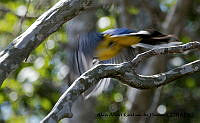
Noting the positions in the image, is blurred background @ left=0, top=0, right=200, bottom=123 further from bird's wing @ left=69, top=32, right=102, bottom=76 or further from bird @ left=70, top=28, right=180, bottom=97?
bird's wing @ left=69, top=32, right=102, bottom=76

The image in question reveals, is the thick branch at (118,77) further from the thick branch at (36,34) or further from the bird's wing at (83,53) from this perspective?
the bird's wing at (83,53)

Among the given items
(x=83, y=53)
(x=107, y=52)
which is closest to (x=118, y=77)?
(x=83, y=53)

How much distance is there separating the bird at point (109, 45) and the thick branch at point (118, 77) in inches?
41.2

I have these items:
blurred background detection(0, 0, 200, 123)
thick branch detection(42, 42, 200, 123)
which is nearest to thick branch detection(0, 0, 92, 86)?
thick branch detection(42, 42, 200, 123)

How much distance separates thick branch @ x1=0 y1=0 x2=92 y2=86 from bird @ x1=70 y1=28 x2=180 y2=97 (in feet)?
3.89

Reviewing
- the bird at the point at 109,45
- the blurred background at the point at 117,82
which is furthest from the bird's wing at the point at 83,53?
the blurred background at the point at 117,82

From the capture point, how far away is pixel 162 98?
687 centimetres

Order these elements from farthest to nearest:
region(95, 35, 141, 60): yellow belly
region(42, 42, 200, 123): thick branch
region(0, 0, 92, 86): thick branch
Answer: region(95, 35, 141, 60): yellow belly < region(0, 0, 92, 86): thick branch < region(42, 42, 200, 123): thick branch

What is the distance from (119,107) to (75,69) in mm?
2437

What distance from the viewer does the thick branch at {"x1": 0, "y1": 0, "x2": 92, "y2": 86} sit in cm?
274

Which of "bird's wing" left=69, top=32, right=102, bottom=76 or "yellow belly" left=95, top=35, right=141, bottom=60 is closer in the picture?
"bird's wing" left=69, top=32, right=102, bottom=76

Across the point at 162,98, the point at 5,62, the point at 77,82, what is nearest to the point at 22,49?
the point at 5,62

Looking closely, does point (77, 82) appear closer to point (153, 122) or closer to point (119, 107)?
point (153, 122)

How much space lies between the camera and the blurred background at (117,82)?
235 inches
